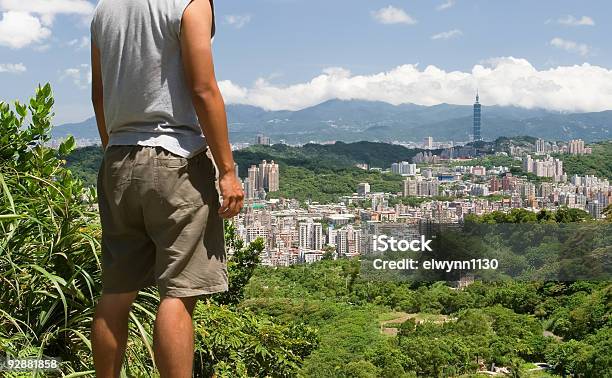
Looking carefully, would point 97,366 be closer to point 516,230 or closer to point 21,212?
point 21,212

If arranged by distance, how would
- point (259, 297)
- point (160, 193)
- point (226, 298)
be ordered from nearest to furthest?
point (160, 193), point (226, 298), point (259, 297)

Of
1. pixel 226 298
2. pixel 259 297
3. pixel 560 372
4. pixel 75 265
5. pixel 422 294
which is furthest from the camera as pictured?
pixel 422 294

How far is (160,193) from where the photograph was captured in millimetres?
994

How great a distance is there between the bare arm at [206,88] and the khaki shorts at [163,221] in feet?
0.15

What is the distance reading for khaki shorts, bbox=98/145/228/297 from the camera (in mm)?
997

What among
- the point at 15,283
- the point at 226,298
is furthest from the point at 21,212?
the point at 226,298

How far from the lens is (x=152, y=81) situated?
3.31ft

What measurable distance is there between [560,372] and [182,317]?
15.5 m
